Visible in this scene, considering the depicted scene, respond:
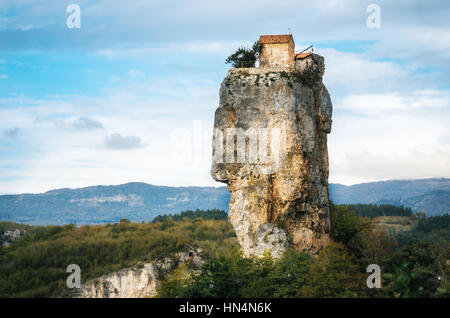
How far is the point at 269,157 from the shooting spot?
50688mm

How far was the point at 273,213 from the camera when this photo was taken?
50.8 meters

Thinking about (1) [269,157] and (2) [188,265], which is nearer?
(2) [188,265]

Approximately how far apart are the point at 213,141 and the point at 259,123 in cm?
523

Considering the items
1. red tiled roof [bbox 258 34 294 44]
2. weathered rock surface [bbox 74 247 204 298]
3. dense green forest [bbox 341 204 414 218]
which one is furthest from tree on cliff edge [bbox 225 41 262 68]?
dense green forest [bbox 341 204 414 218]

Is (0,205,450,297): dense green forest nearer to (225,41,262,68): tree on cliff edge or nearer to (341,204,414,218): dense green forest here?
(225,41,262,68): tree on cliff edge

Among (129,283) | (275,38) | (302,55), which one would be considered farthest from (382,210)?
(129,283)

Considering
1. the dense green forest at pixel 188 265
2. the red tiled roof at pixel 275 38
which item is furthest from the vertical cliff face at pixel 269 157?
the red tiled roof at pixel 275 38

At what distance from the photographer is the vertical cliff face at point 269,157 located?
164ft

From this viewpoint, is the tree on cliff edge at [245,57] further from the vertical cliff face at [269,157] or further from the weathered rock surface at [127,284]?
the weathered rock surface at [127,284]

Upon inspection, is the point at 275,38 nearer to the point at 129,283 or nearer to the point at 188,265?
the point at 188,265

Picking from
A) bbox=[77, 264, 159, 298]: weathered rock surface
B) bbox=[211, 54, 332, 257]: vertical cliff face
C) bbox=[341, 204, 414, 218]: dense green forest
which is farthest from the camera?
bbox=[341, 204, 414, 218]: dense green forest

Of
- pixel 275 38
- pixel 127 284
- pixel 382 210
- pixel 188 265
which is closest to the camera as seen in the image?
pixel 127 284

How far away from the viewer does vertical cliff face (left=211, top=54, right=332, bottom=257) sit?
50000 mm

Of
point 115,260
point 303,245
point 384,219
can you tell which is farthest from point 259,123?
point 384,219
